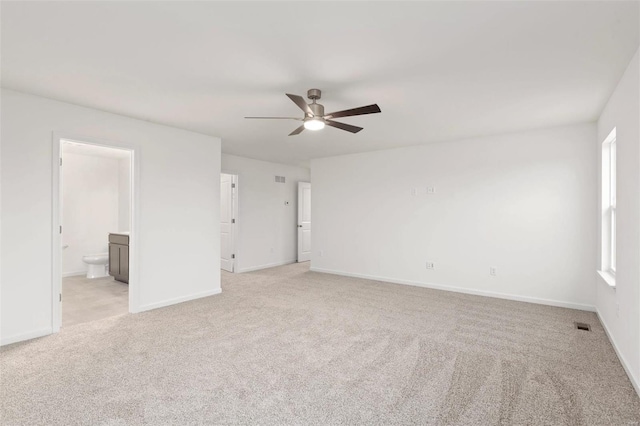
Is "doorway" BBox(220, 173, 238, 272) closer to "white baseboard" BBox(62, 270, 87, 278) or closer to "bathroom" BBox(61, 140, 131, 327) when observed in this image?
"bathroom" BBox(61, 140, 131, 327)

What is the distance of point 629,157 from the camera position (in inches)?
100

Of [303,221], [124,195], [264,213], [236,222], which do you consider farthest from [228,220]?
[124,195]

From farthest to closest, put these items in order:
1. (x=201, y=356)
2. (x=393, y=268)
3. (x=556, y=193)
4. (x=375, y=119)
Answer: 1. (x=393, y=268)
2. (x=556, y=193)
3. (x=375, y=119)
4. (x=201, y=356)

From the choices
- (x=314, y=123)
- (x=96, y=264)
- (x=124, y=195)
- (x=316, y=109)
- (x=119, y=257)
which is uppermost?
(x=316, y=109)

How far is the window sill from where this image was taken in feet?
10.3

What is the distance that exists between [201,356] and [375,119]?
3.25 m

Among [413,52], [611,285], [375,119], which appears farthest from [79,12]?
[611,285]

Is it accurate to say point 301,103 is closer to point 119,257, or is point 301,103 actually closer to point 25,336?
point 25,336

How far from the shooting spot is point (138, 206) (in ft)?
13.1

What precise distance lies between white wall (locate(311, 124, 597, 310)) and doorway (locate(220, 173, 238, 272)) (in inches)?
72.6

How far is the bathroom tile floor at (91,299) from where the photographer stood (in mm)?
3917

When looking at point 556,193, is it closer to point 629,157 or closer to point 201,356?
point 629,157

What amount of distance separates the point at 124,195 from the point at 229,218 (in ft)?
7.69

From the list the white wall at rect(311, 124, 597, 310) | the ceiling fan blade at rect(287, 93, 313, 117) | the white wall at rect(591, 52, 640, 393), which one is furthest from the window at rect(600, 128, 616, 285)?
the ceiling fan blade at rect(287, 93, 313, 117)
